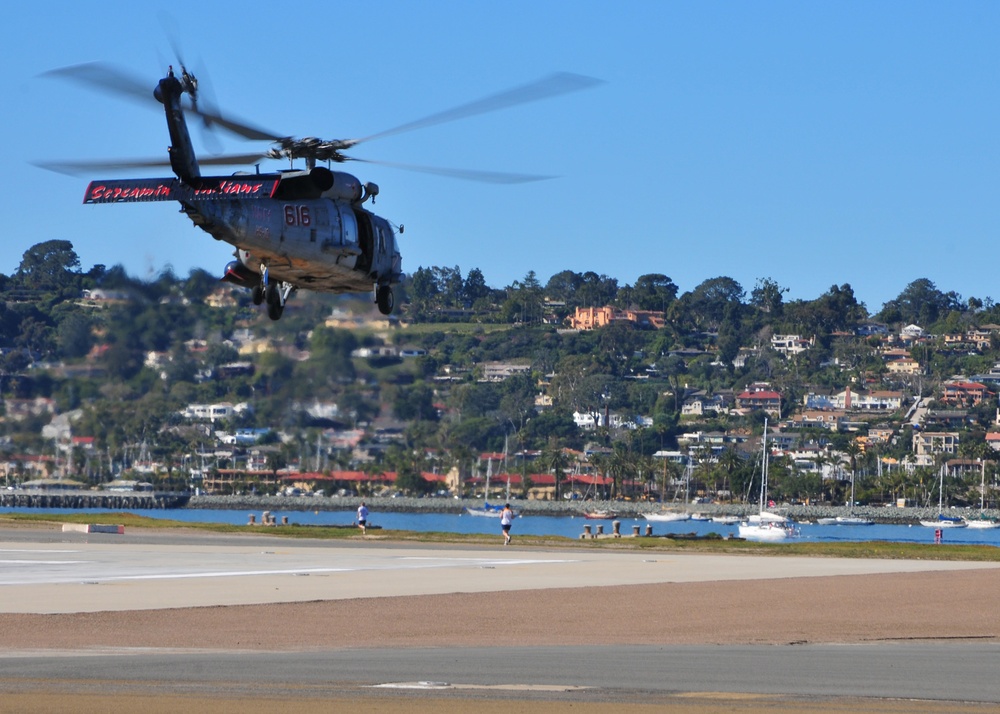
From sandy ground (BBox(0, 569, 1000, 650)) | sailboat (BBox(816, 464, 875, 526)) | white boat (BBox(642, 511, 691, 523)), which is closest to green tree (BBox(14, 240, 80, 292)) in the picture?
sandy ground (BBox(0, 569, 1000, 650))

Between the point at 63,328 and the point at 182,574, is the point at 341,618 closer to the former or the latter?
the point at 182,574

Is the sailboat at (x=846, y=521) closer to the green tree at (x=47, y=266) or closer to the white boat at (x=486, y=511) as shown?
the white boat at (x=486, y=511)

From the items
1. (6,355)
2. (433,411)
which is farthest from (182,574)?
(6,355)

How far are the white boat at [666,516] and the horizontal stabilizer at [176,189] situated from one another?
15801cm

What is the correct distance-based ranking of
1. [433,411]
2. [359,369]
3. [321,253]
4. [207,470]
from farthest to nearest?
1. [207,470]
2. [433,411]
3. [359,369]
4. [321,253]

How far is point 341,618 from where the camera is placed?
73.2 feet

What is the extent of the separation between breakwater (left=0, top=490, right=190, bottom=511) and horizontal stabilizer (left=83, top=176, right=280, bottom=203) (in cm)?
9011

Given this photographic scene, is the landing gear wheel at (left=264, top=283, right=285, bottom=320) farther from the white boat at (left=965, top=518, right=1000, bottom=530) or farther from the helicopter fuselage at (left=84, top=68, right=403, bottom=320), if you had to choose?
the white boat at (left=965, top=518, right=1000, bottom=530)

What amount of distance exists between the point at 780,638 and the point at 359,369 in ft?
81.0

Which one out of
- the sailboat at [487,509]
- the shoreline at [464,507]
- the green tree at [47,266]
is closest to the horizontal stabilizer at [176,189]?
the green tree at [47,266]

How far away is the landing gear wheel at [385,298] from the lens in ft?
105

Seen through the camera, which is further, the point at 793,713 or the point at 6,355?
the point at 6,355

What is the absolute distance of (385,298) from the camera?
1275 inches

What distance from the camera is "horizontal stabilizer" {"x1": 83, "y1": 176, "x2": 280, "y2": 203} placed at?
80.7 ft
